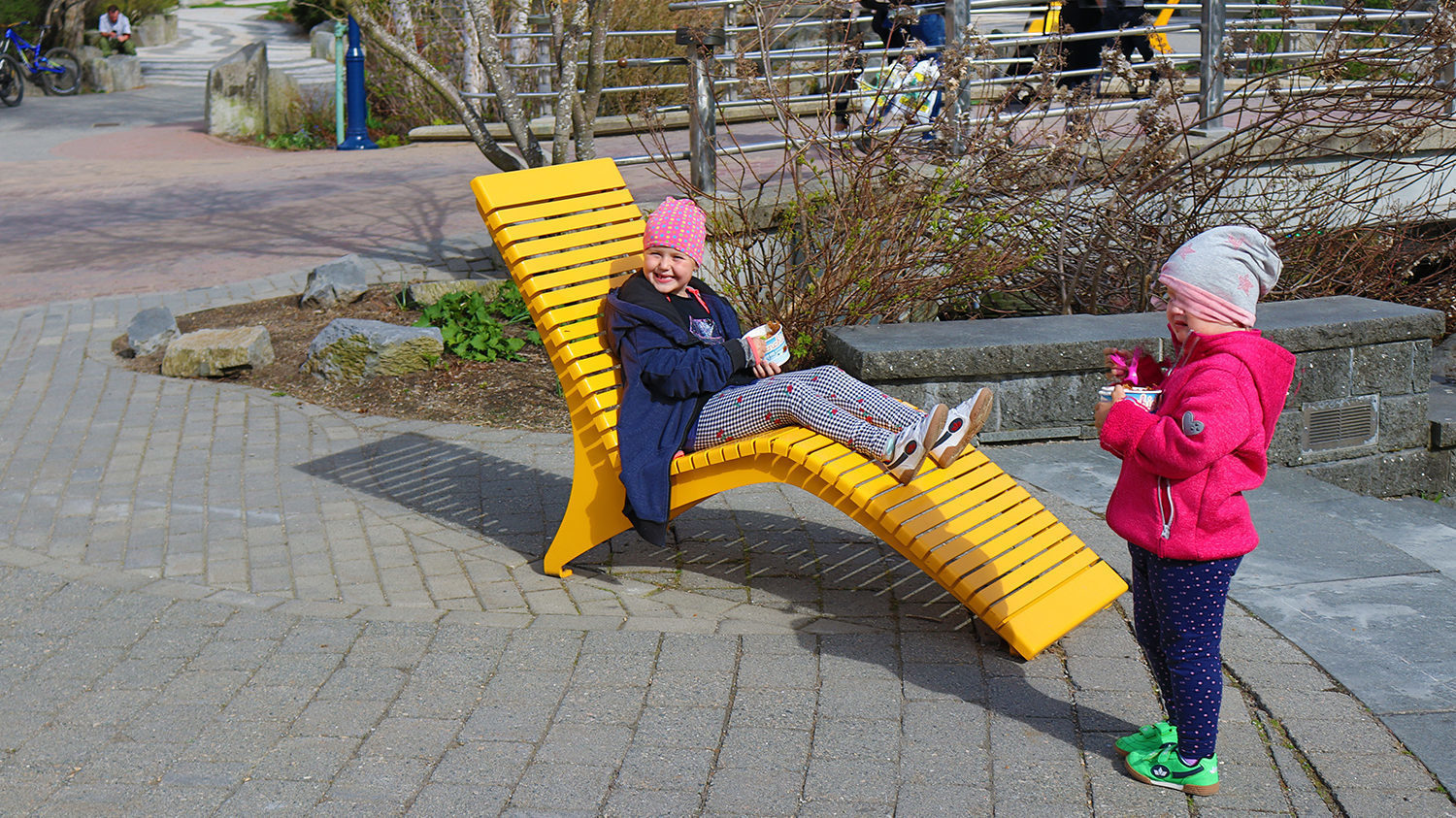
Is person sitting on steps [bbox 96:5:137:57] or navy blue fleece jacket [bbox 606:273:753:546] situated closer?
navy blue fleece jacket [bbox 606:273:753:546]

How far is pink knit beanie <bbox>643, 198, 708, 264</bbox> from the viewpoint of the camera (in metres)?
4.39

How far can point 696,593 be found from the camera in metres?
4.45

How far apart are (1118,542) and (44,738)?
3522mm

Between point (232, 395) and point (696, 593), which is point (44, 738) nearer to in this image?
point (696, 593)

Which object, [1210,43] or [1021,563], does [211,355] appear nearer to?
[1021,563]

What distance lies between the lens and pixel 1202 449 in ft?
9.38

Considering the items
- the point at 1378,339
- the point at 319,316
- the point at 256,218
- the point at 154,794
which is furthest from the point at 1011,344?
the point at 256,218

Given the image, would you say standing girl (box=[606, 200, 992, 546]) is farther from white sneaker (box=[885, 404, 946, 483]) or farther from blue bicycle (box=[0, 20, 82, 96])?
blue bicycle (box=[0, 20, 82, 96])

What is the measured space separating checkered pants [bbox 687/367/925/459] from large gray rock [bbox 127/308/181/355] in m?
4.70

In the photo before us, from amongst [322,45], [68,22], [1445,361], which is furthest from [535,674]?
[68,22]

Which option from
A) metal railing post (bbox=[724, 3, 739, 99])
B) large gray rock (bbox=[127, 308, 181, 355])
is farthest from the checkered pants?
metal railing post (bbox=[724, 3, 739, 99])

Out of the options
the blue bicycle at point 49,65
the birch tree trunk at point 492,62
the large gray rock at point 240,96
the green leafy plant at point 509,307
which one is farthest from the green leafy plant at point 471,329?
the blue bicycle at point 49,65

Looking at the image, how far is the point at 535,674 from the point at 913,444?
52.3 inches

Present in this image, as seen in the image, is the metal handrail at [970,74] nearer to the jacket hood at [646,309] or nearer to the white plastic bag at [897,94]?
the white plastic bag at [897,94]
